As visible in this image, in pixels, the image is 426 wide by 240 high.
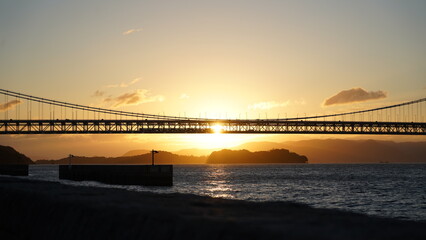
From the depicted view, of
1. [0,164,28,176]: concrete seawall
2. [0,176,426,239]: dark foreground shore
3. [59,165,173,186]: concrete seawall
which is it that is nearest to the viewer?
[0,176,426,239]: dark foreground shore

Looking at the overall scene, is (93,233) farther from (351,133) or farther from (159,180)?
(351,133)

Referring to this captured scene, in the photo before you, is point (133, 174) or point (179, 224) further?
point (133, 174)

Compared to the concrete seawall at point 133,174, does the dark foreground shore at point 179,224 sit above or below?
above

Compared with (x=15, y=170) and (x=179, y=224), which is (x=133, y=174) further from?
(x=179, y=224)

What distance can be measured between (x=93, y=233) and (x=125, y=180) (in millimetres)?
46556

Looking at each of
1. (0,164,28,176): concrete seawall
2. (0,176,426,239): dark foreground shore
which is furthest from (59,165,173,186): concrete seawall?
(0,176,426,239): dark foreground shore

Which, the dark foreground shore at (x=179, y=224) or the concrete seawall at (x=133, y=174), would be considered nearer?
the dark foreground shore at (x=179, y=224)

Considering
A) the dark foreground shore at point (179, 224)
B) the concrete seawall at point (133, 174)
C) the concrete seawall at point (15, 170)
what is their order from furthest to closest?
the concrete seawall at point (15, 170) → the concrete seawall at point (133, 174) → the dark foreground shore at point (179, 224)

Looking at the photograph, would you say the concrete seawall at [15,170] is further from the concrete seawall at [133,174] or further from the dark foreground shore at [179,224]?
the dark foreground shore at [179,224]

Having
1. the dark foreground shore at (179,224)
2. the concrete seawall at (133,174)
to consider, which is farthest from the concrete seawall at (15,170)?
the dark foreground shore at (179,224)

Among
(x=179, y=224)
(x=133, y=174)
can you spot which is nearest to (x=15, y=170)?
(x=133, y=174)

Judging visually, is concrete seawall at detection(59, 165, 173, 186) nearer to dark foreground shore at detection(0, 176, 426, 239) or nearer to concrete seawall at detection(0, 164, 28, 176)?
concrete seawall at detection(0, 164, 28, 176)

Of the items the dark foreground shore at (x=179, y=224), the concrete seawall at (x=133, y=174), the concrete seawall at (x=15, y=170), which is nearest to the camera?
the dark foreground shore at (x=179, y=224)

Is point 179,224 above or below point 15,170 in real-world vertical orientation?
above
